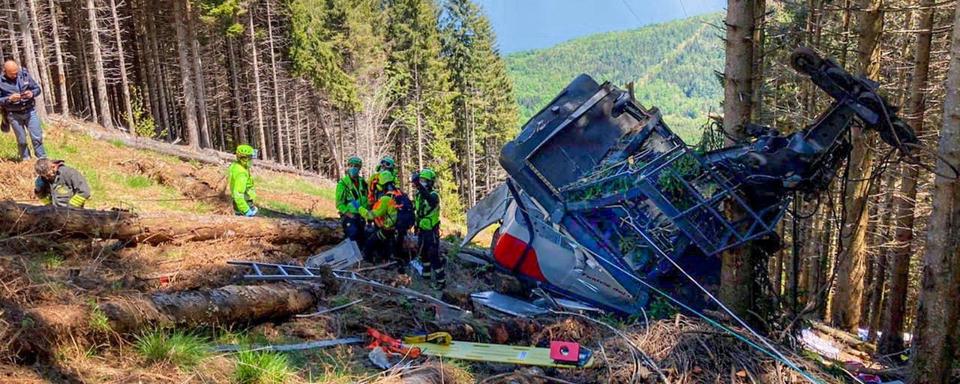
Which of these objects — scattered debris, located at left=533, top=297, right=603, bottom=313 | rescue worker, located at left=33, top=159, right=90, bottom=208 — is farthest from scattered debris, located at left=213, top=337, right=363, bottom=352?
rescue worker, located at left=33, top=159, right=90, bottom=208

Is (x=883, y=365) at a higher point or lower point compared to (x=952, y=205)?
lower

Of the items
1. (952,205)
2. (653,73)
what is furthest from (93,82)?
(653,73)

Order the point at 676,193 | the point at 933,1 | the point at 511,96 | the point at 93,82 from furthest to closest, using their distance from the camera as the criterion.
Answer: the point at 511,96 < the point at 93,82 < the point at 933,1 < the point at 676,193

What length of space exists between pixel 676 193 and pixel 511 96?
44.3 meters

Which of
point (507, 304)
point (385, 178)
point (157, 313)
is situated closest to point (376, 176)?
point (385, 178)

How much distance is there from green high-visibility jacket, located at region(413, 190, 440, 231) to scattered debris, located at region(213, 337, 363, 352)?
336 cm

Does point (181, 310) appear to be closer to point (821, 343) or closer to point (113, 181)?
point (821, 343)

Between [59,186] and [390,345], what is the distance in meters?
5.56

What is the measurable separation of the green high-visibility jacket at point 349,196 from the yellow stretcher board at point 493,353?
13.1ft

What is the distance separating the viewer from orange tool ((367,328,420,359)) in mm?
4895

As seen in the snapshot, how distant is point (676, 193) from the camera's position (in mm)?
6230

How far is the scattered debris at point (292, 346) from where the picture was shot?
14.4 ft

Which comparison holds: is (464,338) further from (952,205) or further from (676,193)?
(952,205)

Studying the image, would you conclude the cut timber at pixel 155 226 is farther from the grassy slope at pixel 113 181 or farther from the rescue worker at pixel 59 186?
the grassy slope at pixel 113 181
